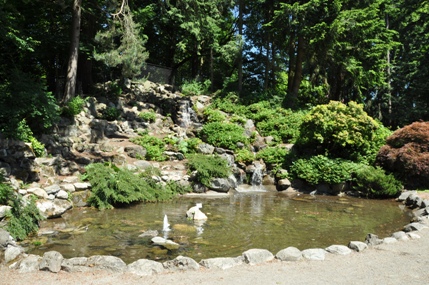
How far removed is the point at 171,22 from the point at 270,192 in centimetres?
1515

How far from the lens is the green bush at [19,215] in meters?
7.68

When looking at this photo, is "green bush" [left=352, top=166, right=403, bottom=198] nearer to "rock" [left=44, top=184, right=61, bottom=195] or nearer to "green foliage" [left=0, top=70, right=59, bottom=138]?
"rock" [left=44, top=184, right=61, bottom=195]

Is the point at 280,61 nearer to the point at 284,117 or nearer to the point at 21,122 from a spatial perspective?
the point at 284,117

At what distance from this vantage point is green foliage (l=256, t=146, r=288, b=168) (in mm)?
17531

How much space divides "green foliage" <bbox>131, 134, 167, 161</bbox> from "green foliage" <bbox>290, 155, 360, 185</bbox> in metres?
6.46

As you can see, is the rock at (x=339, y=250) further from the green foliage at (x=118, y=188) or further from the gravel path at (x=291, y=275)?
the green foliage at (x=118, y=188)

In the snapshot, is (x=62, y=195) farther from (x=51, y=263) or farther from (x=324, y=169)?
(x=324, y=169)

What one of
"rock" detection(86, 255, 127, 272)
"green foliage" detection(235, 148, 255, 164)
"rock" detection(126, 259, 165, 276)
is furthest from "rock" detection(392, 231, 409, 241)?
"green foliage" detection(235, 148, 255, 164)

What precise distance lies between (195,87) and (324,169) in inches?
506

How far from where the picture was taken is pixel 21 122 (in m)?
11.8

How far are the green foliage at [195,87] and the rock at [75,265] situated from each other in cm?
1978

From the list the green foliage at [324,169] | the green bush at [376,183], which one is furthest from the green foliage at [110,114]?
the green bush at [376,183]

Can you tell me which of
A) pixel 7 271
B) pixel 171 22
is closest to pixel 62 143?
pixel 7 271

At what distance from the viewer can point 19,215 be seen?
812cm
